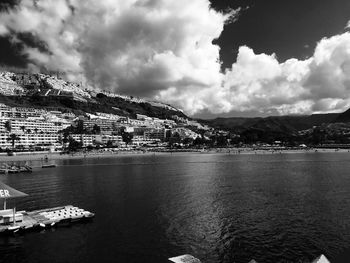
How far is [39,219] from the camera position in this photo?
4353 cm

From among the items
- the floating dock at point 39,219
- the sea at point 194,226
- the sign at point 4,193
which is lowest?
the sea at point 194,226

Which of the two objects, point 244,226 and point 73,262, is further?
point 244,226

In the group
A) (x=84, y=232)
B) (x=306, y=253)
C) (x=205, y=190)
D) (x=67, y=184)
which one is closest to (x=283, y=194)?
(x=205, y=190)

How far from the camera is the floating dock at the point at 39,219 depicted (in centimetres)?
4003

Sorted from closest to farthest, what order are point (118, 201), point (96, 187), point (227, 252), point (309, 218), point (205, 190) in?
1. point (227, 252)
2. point (309, 218)
3. point (118, 201)
4. point (205, 190)
5. point (96, 187)

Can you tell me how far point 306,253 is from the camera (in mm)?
33000

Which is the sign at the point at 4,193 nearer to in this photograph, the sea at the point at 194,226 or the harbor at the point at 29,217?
the harbor at the point at 29,217

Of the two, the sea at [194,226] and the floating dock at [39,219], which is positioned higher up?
the floating dock at [39,219]

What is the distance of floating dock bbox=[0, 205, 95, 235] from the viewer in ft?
131

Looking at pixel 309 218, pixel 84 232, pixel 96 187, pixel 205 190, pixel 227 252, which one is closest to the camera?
pixel 227 252

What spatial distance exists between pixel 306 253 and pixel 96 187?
2097 inches

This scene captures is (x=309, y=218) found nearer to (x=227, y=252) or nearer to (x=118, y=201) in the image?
(x=227, y=252)

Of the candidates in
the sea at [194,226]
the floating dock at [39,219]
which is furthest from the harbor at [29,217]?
the sea at [194,226]

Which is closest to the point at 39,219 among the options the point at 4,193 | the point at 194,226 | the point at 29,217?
the point at 29,217
